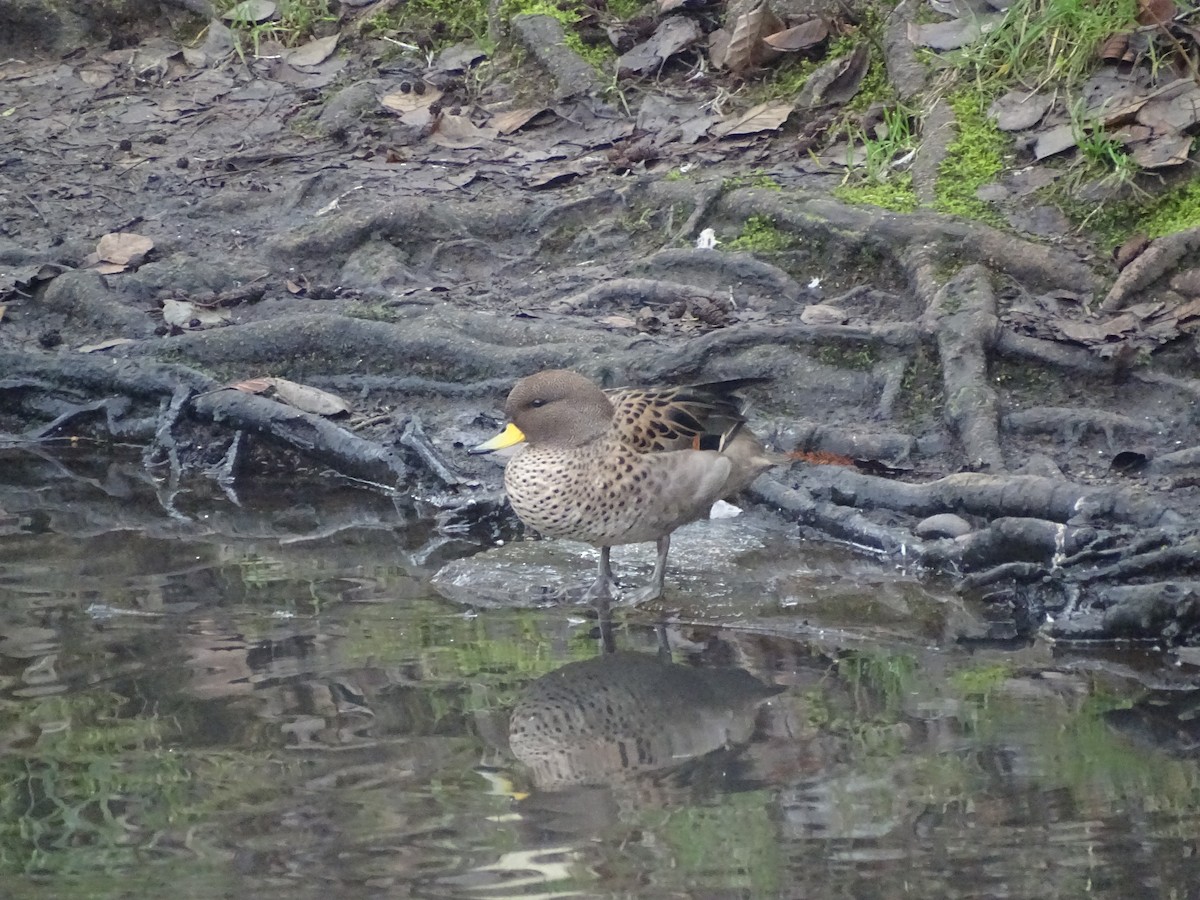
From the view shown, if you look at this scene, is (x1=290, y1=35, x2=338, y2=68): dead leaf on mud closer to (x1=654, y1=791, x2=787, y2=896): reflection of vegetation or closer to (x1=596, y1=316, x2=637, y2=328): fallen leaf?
(x1=596, y1=316, x2=637, y2=328): fallen leaf

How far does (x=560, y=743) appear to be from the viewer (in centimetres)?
393

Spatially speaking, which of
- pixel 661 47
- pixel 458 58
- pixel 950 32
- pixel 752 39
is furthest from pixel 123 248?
pixel 950 32

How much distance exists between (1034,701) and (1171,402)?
247 centimetres

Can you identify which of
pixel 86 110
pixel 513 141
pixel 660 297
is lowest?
pixel 660 297

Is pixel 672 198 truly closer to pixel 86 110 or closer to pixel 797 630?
pixel 797 630

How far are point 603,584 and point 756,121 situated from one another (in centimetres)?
385

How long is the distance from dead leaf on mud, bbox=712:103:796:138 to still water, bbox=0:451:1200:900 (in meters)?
3.39

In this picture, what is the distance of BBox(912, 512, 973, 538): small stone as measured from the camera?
5.26 meters

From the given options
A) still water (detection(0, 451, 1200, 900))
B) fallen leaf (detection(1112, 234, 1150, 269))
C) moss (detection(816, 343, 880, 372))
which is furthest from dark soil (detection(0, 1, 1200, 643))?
still water (detection(0, 451, 1200, 900))

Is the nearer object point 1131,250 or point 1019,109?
point 1131,250

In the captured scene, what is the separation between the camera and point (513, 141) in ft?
29.1

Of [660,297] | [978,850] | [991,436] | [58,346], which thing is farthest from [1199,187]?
[58,346]

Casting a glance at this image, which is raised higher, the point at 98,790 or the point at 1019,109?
the point at 1019,109

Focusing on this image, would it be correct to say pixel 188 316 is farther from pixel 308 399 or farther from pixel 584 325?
pixel 584 325
